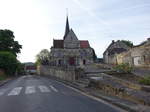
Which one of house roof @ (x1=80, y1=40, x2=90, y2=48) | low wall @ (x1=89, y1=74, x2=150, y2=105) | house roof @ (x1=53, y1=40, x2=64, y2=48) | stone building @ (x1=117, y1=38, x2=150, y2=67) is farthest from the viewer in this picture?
house roof @ (x1=80, y1=40, x2=90, y2=48)

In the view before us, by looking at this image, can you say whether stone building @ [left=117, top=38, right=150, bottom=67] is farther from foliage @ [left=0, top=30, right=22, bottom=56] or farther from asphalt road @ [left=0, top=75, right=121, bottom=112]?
foliage @ [left=0, top=30, right=22, bottom=56]

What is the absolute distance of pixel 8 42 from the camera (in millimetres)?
60219

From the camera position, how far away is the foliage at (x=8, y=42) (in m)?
59.1

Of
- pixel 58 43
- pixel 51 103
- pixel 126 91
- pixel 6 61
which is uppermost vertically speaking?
pixel 58 43

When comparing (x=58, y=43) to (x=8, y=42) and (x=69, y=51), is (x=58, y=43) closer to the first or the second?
(x=69, y=51)

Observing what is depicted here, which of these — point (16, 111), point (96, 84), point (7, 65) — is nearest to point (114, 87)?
point (96, 84)

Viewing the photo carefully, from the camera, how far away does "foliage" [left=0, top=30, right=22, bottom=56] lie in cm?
5912

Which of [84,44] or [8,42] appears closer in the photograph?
[8,42]

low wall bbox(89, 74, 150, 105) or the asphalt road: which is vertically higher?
low wall bbox(89, 74, 150, 105)

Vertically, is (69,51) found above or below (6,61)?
above

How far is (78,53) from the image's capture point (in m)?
68.4

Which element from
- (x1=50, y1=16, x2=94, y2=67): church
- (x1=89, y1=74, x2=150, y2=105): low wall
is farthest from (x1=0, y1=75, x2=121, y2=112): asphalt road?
(x1=50, y1=16, x2=94, y2=67): church

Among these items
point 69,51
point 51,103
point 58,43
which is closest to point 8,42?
point 58,43

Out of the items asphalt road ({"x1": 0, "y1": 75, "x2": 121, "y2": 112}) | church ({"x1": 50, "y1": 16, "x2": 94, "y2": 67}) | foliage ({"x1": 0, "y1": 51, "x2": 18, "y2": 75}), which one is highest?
church ({"x1": 50, "y1": 16, "x2": 94, "y2": 67})
